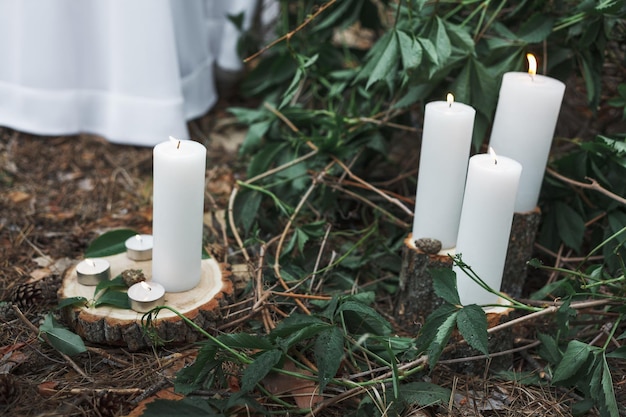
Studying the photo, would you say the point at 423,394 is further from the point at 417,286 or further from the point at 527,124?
the point at 527,124

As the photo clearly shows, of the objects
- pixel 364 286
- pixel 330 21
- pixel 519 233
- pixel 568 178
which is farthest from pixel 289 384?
pixel 330 21

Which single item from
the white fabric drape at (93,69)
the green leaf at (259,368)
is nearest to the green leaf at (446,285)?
the green leaf at (259,368)

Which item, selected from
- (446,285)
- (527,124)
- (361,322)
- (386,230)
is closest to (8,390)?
(361,322)

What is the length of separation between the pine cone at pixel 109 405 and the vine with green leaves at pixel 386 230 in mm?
76

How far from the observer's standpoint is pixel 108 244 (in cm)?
105

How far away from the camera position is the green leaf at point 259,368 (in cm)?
79

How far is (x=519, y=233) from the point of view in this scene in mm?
1039

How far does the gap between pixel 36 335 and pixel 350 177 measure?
2.00ft

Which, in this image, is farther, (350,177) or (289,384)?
(350,177)

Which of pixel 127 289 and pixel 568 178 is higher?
pixel 568 178

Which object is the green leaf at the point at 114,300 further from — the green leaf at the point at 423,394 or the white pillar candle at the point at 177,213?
the green leaf at the point at 423,394

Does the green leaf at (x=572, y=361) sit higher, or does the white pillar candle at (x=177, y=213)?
the white pillar candle at (x=177, y=213)

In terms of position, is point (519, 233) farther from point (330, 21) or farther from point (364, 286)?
point (330, 21)

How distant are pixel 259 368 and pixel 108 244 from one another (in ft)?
1.24
